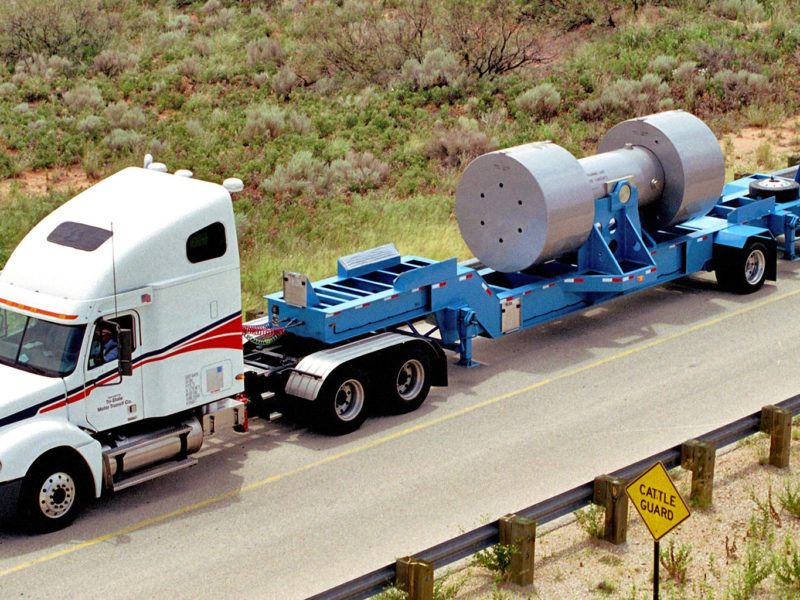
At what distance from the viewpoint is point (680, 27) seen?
120 ft

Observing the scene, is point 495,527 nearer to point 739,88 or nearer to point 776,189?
point 776,189

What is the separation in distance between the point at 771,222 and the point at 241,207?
969cm

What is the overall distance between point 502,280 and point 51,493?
7838 millimetres

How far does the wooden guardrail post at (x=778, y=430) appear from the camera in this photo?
38.1 ft

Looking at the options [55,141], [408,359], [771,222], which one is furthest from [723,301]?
[55,141]

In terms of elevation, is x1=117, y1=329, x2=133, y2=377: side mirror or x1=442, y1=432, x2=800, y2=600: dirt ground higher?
x1=117, y1=329, x2=133, y2=377: side mirror

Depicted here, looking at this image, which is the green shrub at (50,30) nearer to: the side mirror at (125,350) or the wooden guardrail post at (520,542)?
the side mirror at (125,350)

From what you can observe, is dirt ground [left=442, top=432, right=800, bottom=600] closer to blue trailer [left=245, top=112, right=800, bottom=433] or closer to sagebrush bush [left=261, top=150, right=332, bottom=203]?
blue trailer [left=245, top=112, right=800, bottom=433]

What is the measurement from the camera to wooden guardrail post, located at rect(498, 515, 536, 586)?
9.47m

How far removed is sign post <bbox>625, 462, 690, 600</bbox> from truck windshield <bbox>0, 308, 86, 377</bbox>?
17.5 feet

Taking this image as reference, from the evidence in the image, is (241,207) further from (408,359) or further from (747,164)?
(747,164)

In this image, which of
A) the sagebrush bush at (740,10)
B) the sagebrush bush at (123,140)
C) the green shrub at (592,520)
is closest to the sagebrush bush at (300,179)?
the sagebrush bush at (123,140)

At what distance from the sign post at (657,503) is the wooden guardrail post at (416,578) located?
1.63 meters

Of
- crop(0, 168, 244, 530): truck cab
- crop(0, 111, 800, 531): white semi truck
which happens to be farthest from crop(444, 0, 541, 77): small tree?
crop(0, 168, 244, 530): truck cab
